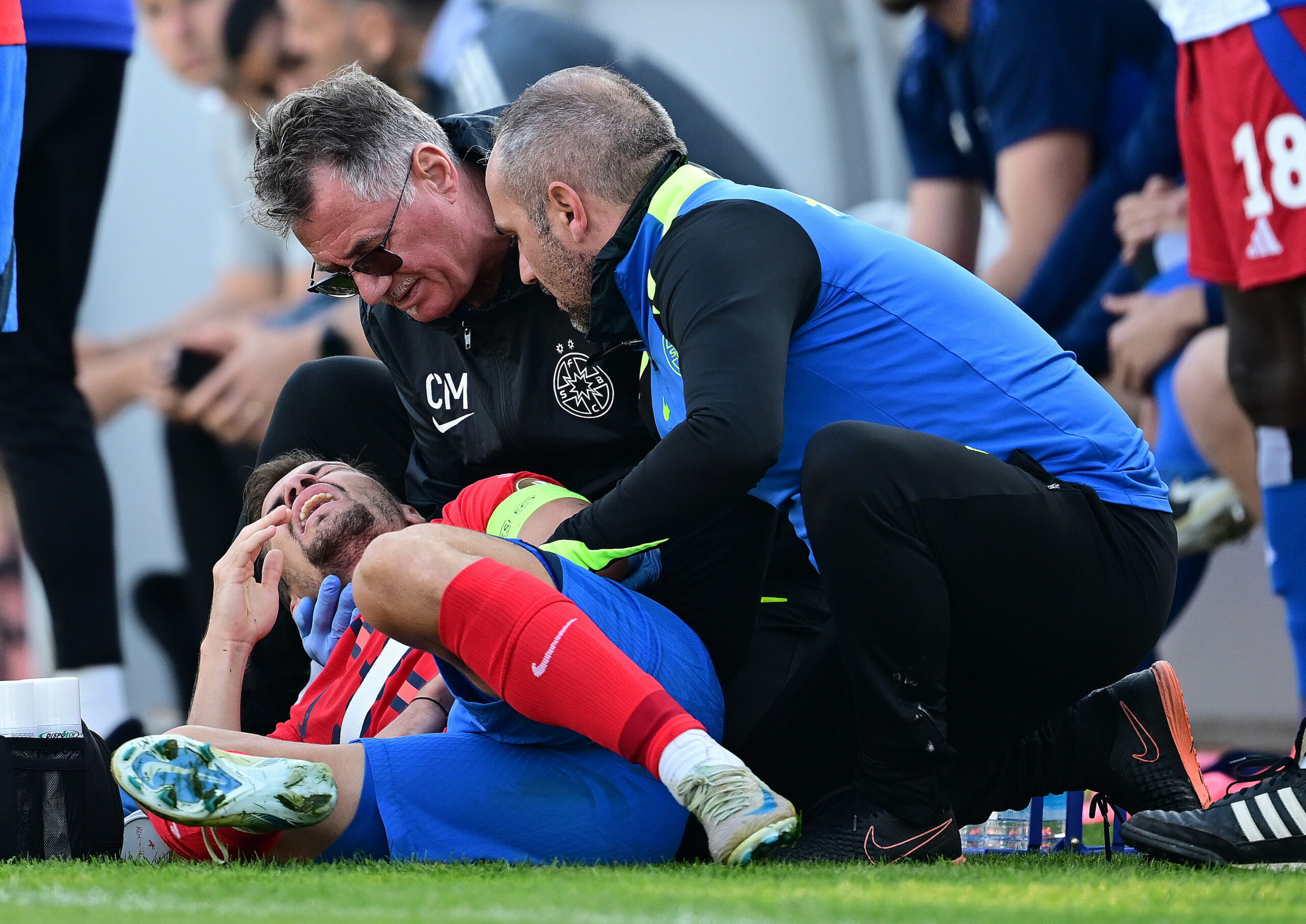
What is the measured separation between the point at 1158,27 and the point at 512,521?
9.18ft

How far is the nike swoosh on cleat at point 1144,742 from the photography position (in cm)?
235

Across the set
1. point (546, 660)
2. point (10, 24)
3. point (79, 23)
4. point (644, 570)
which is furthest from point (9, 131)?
point (546, 660)

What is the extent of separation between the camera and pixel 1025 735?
2.28 m

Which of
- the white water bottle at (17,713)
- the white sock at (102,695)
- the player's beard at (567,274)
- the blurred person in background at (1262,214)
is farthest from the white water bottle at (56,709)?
the blurred person in background at (1262,214)

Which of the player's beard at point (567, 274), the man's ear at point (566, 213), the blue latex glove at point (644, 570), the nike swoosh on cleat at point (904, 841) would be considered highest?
the man's ear at point (566, 213)

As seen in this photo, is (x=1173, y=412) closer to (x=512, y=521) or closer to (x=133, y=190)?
(x=512, y=521)

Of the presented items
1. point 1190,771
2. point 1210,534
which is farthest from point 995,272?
point 1190,771

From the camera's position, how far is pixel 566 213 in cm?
218

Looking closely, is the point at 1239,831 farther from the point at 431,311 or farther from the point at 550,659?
the point at 431,311

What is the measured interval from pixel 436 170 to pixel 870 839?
1.37 metres

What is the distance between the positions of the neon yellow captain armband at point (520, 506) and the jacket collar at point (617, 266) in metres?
0.30

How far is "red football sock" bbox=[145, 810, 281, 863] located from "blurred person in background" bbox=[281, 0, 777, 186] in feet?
9.64

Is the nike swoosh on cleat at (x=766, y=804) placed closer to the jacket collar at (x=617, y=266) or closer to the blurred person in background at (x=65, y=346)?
the jacket collar at (x=617, y=266)

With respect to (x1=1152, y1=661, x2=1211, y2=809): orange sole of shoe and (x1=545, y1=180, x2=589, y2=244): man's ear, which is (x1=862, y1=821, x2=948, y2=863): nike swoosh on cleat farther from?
(x1=545, y1=180, x2=589, y2=244): man's ear
